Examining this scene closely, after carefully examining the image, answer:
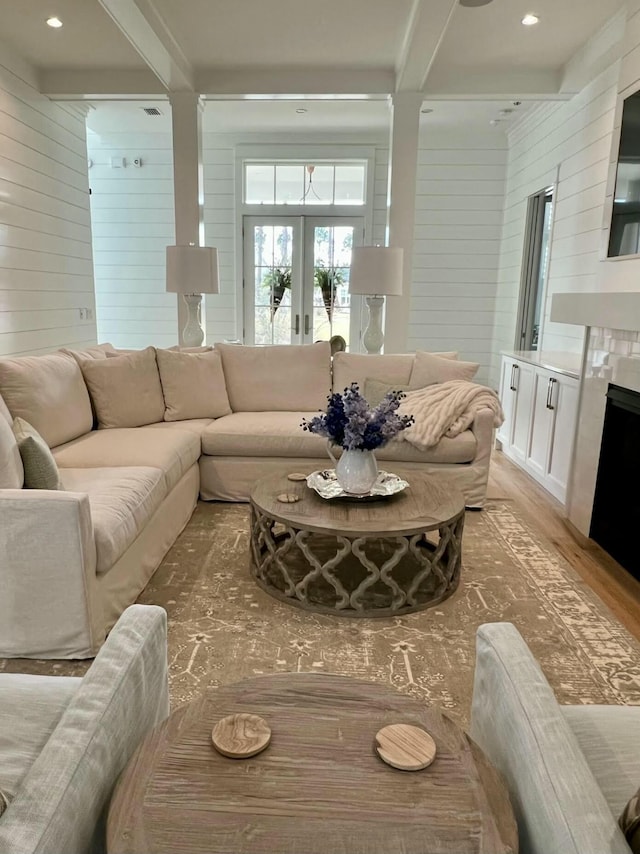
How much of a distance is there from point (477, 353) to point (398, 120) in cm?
301

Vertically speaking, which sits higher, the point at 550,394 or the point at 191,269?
the point at 191,269

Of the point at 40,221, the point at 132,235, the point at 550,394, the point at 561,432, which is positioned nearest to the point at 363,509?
the point at 561,432

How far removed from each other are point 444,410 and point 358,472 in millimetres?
1197

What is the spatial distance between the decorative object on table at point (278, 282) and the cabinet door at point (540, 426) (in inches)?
149

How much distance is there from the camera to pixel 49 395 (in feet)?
9.71

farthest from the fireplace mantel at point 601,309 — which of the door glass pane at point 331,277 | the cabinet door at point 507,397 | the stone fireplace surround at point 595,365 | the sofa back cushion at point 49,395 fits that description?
the door glass pane at point 331,277

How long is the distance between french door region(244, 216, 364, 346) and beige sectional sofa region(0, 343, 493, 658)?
3127 millimetres

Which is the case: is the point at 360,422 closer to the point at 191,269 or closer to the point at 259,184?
the point at 191,269

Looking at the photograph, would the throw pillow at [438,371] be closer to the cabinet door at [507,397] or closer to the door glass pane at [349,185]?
the cabinet door at [507,397]

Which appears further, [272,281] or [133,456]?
[272,281]

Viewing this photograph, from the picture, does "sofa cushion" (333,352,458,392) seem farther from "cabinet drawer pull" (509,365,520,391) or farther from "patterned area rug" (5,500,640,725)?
"patterned area rug" (5,500,640,725)

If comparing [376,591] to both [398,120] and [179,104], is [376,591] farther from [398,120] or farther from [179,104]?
[179,104]

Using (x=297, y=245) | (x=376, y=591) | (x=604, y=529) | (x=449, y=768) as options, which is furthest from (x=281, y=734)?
(x=297, y=245)

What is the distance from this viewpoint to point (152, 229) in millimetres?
7105
